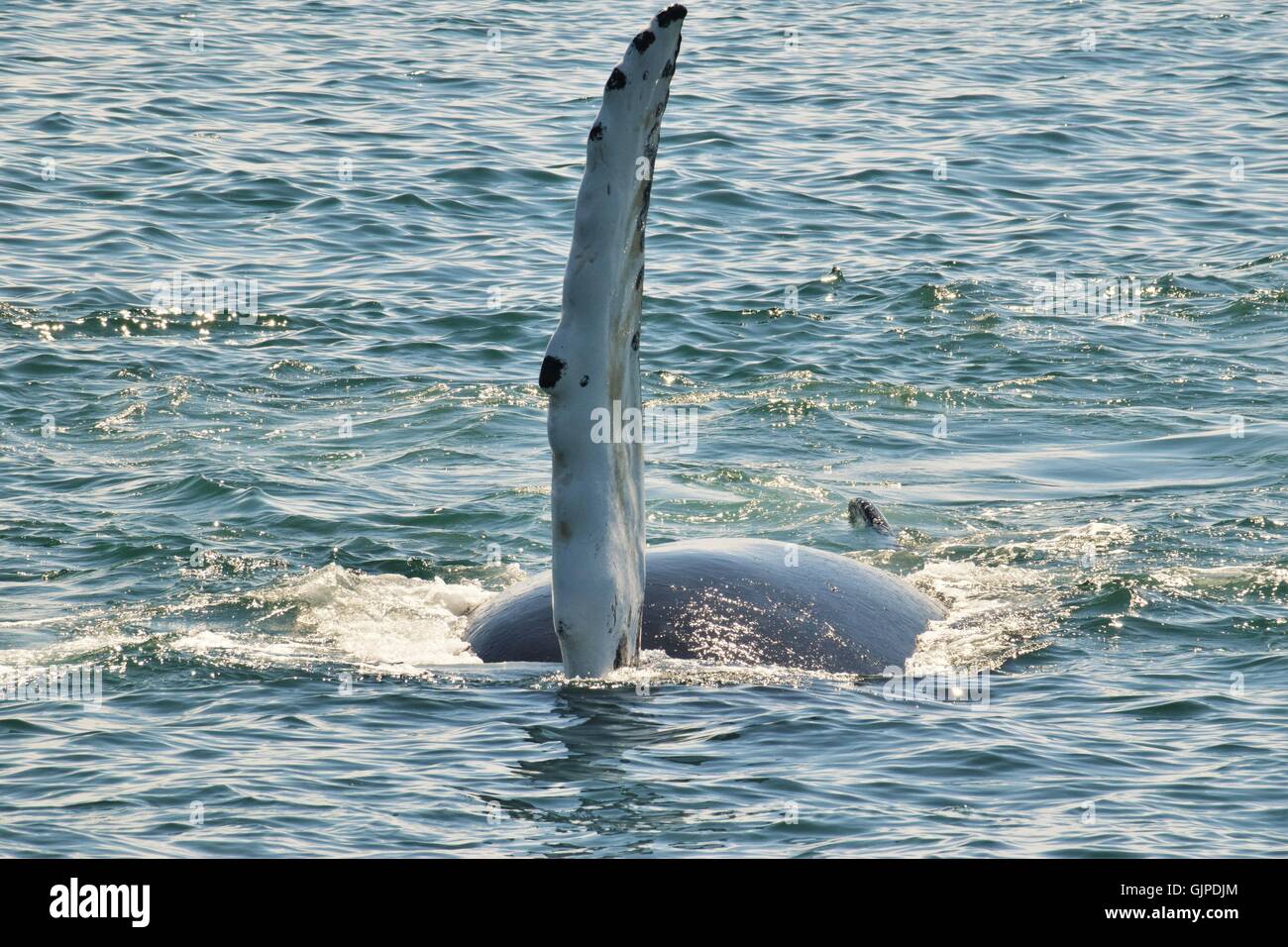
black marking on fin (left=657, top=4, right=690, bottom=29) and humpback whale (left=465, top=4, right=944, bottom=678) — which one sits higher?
black marking on fin (left=657, top=4, right=690, bottom=29)

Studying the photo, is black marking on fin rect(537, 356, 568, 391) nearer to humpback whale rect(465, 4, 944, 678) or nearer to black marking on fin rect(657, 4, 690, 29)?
humpback whale rect(465, 4, 944, 678)

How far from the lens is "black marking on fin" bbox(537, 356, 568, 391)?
25.7 feet

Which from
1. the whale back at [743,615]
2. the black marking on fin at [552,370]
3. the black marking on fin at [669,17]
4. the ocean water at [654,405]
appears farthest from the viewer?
the whale back at [743,615]

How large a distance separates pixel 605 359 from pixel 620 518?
771mm

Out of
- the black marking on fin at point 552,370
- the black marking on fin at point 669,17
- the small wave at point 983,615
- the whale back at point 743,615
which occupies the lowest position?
the small wave at point 983,615

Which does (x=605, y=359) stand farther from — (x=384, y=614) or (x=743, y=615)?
(x=384, y=614)

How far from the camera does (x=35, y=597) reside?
1120 centimetres

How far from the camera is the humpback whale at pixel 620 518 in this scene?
7750 mm

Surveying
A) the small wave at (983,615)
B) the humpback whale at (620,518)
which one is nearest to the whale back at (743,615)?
the humpback whale at (620,518)

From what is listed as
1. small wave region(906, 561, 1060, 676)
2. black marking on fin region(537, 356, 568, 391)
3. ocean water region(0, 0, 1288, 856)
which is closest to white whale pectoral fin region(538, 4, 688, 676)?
black marking on fin region(537, 356, 568, 391)

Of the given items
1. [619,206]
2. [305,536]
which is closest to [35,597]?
[305,536]

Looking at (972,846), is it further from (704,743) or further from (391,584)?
(391,584)

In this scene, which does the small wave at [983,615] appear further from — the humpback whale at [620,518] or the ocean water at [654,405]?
the humpback whale at [620,518]

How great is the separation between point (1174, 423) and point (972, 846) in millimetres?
9506
